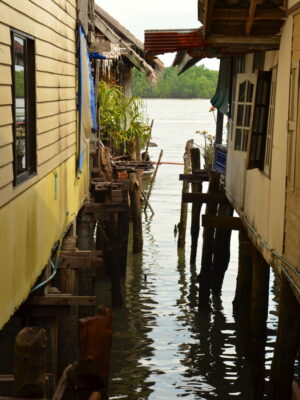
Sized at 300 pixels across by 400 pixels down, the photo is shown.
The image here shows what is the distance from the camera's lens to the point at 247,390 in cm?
1116

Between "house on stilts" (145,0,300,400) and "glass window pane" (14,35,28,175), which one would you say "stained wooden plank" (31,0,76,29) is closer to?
"glass window pane" (14,35,28,175)

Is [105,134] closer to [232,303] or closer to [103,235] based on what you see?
[103,235]

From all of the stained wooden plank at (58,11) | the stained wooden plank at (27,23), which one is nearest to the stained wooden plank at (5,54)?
the stained wooden plank at (27,23)

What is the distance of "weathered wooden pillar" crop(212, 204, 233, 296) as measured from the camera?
606 inches

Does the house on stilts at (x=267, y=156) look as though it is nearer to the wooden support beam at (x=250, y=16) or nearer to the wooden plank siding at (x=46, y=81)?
the wooden support beam at (x=250, y=16)

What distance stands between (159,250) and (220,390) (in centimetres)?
989

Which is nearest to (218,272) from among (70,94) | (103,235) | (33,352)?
(103,235)

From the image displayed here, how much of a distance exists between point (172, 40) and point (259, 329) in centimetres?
354

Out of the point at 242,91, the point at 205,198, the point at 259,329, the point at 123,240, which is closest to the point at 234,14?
the point at 259,329

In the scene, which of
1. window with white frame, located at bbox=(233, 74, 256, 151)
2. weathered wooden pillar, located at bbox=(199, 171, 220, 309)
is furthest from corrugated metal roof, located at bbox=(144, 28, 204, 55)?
weathered wooden pillar, located at bbox=(199, 171, 220, 309)

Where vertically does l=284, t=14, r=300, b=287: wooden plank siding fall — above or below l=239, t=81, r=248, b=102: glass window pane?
below

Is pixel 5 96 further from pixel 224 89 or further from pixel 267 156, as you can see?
pixel 224 89

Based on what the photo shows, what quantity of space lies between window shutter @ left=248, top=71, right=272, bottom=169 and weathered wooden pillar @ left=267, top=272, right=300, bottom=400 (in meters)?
2.76

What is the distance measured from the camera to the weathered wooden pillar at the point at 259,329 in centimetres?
1013
